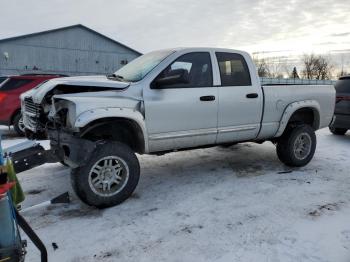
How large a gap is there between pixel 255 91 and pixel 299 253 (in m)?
2.90

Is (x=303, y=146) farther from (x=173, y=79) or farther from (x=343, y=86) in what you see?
(x=343, y=86)

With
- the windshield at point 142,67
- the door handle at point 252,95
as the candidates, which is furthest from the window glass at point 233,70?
the windshield at point 142,67

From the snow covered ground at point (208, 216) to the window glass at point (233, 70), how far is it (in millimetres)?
1437

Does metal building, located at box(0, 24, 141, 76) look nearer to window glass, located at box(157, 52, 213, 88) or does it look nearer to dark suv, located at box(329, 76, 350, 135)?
dark suv, located at box(329, 76, 350, 135)

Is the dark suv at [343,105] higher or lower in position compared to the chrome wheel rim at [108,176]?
higher

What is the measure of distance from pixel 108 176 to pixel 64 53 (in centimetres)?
2912

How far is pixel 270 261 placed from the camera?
10.4 feet

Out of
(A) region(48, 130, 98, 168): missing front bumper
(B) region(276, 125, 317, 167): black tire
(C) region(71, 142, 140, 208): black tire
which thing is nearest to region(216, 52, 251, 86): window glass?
(B) region(276, 125, 317, 167): black tire

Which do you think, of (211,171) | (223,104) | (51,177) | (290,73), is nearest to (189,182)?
(211,171)

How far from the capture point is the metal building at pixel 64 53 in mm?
28984

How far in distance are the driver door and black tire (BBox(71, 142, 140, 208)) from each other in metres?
0.49

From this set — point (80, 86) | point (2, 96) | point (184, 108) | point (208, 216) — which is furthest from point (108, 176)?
point (2, 96)

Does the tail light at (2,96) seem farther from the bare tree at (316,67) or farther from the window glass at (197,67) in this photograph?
the bare tree at (316,67)

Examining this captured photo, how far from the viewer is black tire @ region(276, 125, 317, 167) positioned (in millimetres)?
6094
